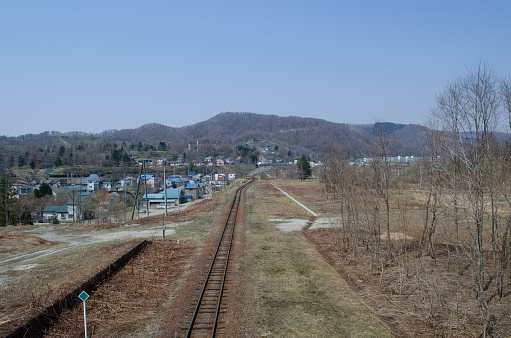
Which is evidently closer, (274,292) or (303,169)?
(274,292)

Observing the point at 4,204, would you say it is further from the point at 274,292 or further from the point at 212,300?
the point at 274,292

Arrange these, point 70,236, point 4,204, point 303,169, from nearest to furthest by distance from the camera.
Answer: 1. point 70,236
2. point 4,204
3. point 303,169

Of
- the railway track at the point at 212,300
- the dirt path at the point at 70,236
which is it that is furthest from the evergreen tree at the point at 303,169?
the railway track at the point at 212,300

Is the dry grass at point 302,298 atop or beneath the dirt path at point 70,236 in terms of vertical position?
atop

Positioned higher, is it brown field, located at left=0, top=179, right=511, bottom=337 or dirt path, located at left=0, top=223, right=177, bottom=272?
brown field, located at left=0, top=179, right=511, bottom=337

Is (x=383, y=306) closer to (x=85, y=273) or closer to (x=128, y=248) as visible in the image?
(x=85, y=273)

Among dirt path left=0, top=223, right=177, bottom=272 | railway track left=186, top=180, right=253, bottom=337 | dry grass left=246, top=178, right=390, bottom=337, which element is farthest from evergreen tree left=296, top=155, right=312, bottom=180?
railway track left=186, top=180, right=253, bottom=337

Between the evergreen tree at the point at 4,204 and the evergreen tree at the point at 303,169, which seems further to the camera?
the evergreen tree at the point at 303,169

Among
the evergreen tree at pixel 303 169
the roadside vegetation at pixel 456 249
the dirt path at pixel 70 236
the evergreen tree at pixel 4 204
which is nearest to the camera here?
the roadside vegetation at pixel 456 249

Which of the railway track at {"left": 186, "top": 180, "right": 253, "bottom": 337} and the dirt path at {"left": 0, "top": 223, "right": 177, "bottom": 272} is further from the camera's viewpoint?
the dirt path at {"left": 0, "top": 223, "right": 177, "bottom": 272}

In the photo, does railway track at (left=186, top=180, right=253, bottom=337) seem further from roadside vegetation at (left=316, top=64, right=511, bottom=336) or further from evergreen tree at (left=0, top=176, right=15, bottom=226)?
evergreen tree at (left=0, top=176, right=15, bottom=226)

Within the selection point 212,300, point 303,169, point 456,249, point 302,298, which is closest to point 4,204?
point 212,300

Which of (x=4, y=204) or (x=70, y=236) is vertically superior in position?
(x=4, y=204)

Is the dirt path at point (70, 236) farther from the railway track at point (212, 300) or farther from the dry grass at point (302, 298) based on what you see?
the dry grass at point (302, 298)
